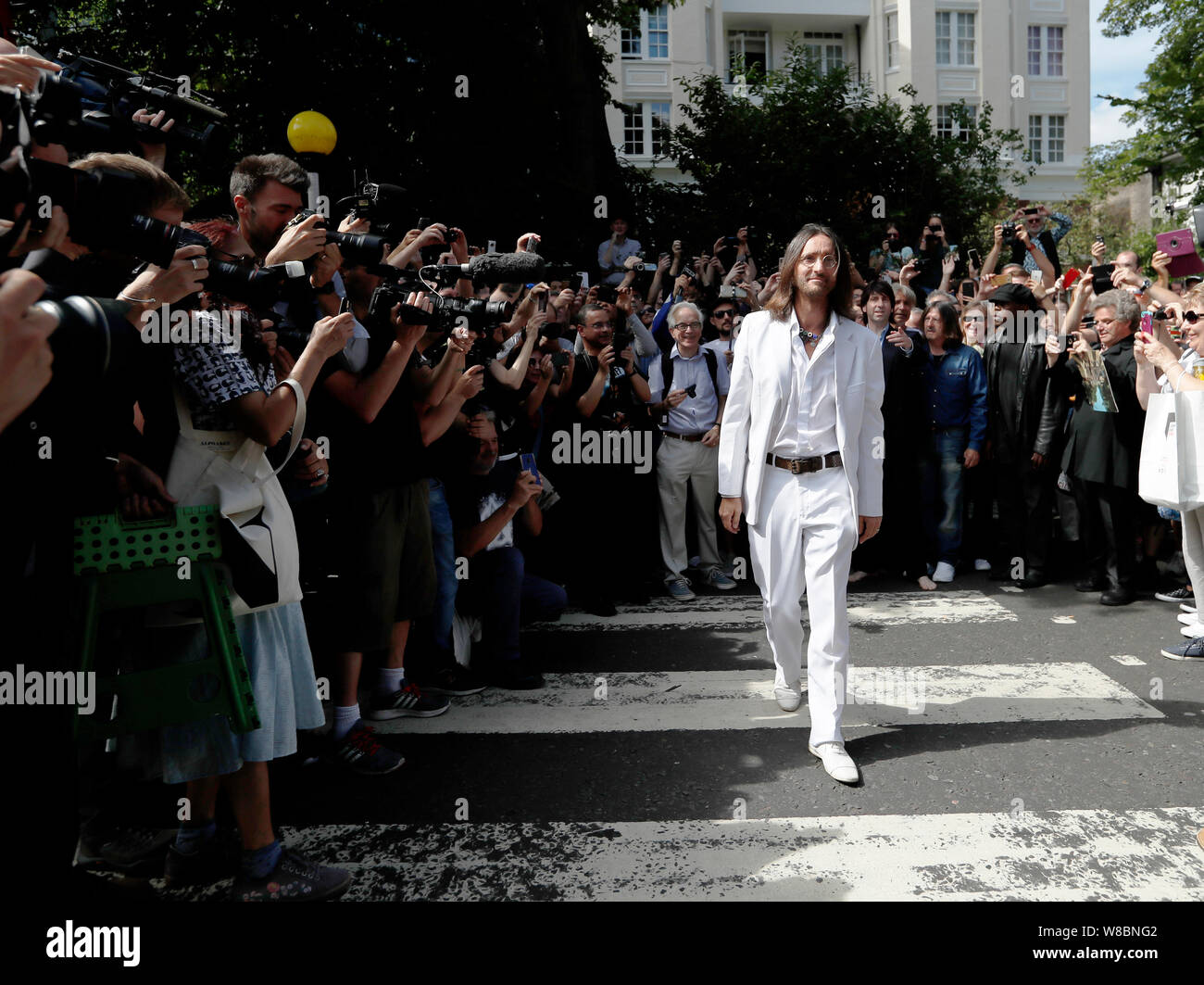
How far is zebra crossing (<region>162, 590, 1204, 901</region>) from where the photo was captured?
135 inches

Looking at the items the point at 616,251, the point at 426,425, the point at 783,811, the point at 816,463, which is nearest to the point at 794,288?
the point at 816,463

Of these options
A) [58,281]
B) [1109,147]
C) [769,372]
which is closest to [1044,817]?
[769,372]

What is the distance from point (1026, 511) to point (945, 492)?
733mm

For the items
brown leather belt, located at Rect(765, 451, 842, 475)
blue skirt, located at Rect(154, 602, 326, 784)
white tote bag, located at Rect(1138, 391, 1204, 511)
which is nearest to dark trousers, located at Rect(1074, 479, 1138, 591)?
white tote bag, located at Rect(1138, 391, 1204, 511)

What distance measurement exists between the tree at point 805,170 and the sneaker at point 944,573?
11.4 metres

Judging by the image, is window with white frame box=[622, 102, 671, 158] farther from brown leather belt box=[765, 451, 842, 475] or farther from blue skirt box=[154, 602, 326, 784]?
blue skirt box=[154, 602, 326, 784]

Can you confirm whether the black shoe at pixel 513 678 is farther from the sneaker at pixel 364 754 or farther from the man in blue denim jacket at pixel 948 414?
the man in blue denim jacket at pixel 948 414

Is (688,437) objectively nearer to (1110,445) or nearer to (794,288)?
(1110,445)

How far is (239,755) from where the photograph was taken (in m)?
3.19

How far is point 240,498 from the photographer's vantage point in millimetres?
3258

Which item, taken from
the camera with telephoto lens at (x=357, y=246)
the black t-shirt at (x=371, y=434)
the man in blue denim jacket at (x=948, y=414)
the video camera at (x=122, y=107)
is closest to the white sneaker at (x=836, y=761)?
the black t-shirt at (x=371, y=434)

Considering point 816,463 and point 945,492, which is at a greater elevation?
point 816,463
